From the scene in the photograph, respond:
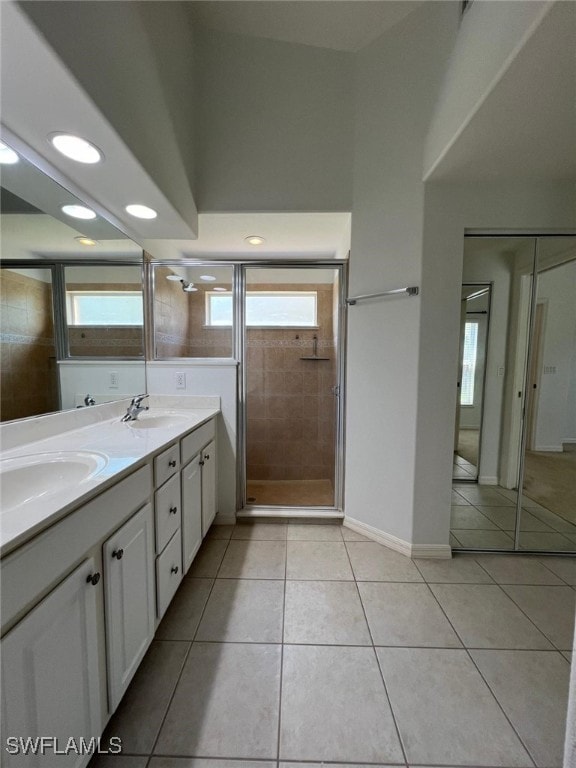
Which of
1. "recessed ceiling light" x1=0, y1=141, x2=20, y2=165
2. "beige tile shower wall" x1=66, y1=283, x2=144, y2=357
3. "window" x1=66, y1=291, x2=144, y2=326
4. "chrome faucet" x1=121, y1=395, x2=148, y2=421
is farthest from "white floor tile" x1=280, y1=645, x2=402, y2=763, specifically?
"recessed ceiling light" x1=0, y1=141, x2=20, y2=165

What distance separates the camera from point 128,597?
105cm

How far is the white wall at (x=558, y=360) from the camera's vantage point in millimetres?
1919

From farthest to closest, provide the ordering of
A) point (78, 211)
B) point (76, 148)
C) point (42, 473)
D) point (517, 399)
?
point (517, 399) < point (78, 211) < point (76, 148) < point (42, 473)

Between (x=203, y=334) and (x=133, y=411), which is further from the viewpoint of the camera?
(x=203, y=334)

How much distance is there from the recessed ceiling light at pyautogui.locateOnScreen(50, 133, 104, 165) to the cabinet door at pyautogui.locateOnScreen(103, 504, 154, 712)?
4.76ft

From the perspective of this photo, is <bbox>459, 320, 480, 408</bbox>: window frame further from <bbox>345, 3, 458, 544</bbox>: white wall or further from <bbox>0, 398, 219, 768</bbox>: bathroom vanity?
<bbox>0, 398, 219, 768</bbox>: bathroom vanity

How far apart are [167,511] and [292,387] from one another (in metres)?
1.78

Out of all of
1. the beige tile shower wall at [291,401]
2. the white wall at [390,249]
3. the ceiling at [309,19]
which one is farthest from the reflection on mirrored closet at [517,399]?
the ceiling at [309,19]

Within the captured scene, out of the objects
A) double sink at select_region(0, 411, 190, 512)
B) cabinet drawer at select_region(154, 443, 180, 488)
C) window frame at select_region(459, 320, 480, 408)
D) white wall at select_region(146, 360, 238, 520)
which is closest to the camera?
double sink at select_region(0, 411, 190, 512)

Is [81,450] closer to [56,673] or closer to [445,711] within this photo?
[56,673]

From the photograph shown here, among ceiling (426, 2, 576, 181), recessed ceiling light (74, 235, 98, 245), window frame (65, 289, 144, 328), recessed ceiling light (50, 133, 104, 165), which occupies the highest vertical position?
ceiling (426, 2, 576, 181)

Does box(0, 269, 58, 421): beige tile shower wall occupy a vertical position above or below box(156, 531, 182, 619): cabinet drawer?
above

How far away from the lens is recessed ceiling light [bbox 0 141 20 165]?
3.57ft

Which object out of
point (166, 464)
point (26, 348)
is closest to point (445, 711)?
point (166, 464)
